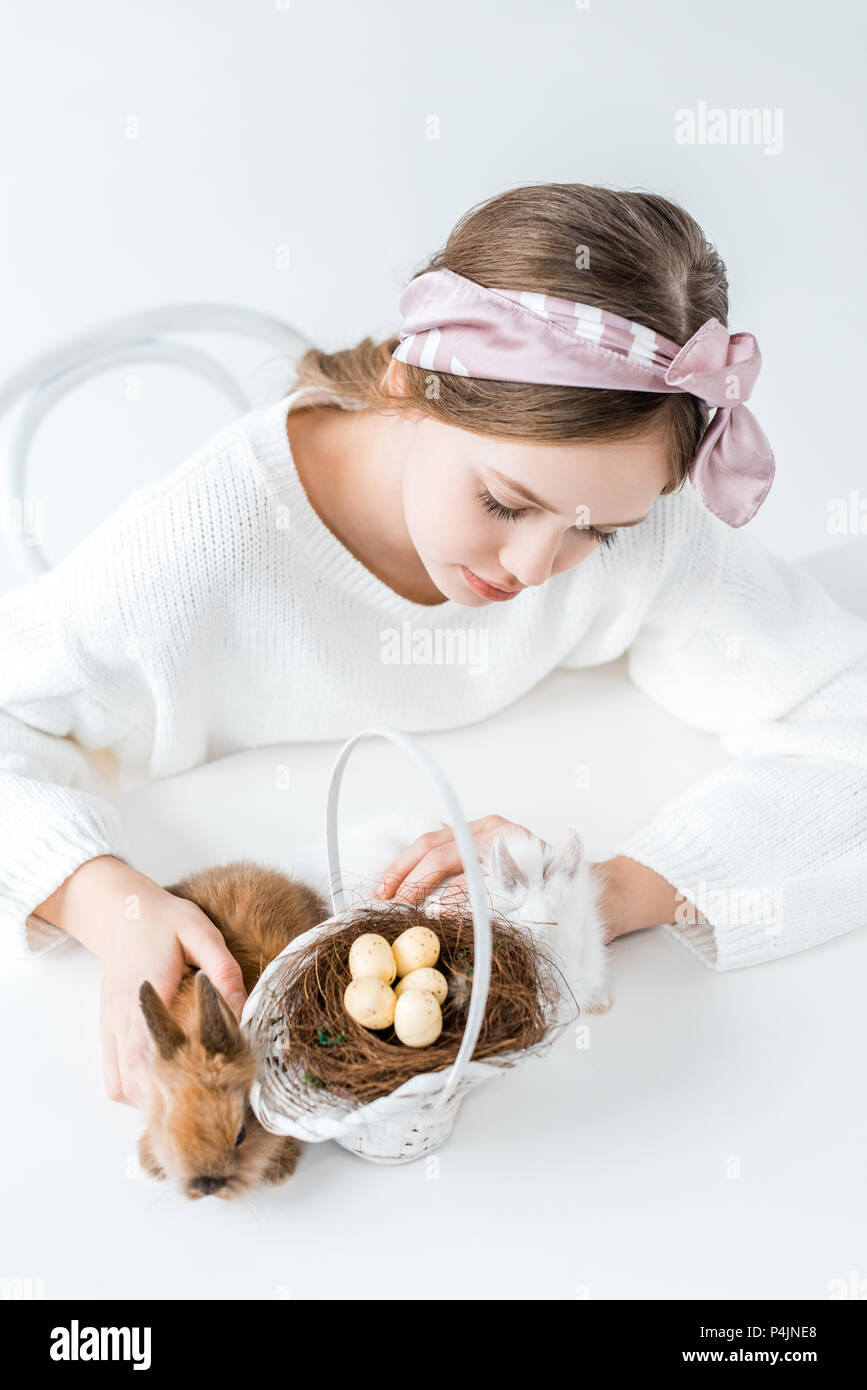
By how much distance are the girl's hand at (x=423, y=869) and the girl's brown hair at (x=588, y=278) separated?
323mm

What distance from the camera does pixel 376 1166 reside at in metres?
0.83

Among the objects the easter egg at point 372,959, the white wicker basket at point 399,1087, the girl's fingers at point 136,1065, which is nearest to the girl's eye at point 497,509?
the white wicker basket at point 399,1087

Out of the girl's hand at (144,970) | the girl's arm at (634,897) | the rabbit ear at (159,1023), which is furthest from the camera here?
the girl's arm at (634,897)

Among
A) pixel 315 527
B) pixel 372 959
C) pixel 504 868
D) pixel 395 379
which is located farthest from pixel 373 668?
pixel 372 959

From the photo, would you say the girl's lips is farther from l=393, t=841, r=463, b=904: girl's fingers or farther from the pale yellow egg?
the pale yellow egg

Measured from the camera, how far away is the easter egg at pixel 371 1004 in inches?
28.0

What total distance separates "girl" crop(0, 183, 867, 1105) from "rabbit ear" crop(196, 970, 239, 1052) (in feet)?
0.36

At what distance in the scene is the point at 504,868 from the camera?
85 centimetres

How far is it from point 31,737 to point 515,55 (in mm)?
1962

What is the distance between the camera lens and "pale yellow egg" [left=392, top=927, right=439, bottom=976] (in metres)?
0.75

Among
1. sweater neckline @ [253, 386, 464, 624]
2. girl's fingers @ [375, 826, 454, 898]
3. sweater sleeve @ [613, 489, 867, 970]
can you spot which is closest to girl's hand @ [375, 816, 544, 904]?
girl's fingers @ [375, 826, 454, 898]

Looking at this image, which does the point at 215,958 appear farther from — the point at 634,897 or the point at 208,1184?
the point at 634,897

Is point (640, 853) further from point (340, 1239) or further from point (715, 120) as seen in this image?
point (715, 120)

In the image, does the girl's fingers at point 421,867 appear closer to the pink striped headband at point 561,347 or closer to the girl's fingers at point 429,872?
the girl's fingers at point 429,872
